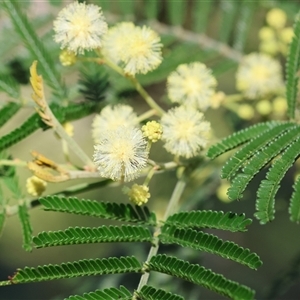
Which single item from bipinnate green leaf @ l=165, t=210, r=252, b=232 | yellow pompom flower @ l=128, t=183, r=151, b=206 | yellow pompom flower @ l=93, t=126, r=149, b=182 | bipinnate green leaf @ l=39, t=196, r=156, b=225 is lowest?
bipinnate green leaf @ l=39, t=196, r=156, b=225

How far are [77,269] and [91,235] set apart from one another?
0.24ft

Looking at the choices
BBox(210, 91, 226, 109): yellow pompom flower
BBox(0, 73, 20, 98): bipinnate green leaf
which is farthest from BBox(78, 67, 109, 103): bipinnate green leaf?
BBox(210, 91, 226, 109): yellow pompom flower

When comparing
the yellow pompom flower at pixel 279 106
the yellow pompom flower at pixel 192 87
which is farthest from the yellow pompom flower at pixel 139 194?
the yellow pompom flower at pixel 279 106

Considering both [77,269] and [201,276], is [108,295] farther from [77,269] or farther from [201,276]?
[201,276]

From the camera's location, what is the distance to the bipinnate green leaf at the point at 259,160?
3.59ft

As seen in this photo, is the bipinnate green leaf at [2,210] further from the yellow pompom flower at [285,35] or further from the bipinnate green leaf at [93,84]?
the yellow pompom flower at [285,35]

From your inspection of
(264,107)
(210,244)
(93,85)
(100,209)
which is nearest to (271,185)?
(210,244)

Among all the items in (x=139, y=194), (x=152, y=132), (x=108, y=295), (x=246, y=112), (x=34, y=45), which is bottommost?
(x=108, y=295)

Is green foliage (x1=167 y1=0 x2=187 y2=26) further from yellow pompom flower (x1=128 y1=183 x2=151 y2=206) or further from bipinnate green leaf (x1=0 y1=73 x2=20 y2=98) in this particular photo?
yellow pompom flower (x1=128 y1=183 x2=151 y2=206)

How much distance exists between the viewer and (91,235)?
3.81 feet

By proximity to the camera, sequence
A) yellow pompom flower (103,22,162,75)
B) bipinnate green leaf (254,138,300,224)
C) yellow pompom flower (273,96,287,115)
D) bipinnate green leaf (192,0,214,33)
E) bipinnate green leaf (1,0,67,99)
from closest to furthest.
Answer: bipinnate green leaf (254,138,300,224), yellow pompom flower (103,22,162,75), bipinnate green leaf (1,0,67,99), yellow pompom flower (273,96,287,115), bipinnate green leaf (192,0,214,33)

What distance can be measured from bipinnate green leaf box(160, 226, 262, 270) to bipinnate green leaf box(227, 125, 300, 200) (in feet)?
0.30

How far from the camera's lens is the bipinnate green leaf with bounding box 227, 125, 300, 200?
109 cm

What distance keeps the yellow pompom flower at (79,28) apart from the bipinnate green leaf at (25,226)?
A: 1.32 feet
